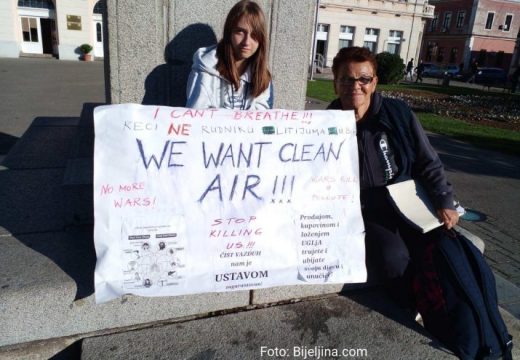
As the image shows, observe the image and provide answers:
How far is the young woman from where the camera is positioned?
2.53m

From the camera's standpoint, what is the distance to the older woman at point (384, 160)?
2457mm

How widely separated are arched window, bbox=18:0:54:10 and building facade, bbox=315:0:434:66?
2599cm

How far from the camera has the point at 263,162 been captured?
2.20 meters

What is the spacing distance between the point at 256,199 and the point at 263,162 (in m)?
0.21

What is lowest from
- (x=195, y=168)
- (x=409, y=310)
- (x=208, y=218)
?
(x=409, y=310)

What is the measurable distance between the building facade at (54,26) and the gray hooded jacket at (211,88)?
2992 cm

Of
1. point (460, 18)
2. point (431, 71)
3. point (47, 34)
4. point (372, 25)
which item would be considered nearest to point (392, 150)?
point (47, 34)

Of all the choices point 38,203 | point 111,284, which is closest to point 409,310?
point 111,284

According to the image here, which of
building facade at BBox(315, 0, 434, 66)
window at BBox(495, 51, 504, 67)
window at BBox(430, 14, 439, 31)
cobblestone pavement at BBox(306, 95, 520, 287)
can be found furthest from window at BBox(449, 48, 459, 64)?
cobblestone pavement at BBox(306, 95, 520, 287)

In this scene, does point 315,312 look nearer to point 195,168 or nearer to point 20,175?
point 195,168

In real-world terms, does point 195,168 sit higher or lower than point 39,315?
higher

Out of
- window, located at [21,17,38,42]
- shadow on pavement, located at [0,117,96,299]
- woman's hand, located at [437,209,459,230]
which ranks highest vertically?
window, located at [21,17,38,42]

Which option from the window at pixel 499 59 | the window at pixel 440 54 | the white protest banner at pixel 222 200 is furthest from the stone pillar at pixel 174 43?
the window at pixel 499 59

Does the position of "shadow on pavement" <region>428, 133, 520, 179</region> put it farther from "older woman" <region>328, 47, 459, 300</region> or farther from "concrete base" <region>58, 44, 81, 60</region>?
"concrete base" <region>58, 44, 81, 60</region>
